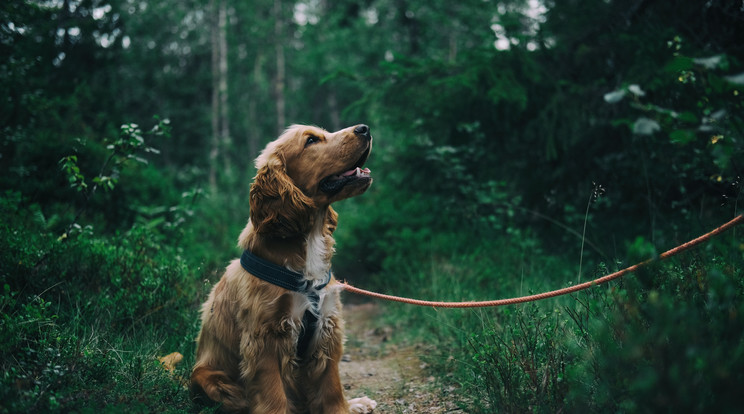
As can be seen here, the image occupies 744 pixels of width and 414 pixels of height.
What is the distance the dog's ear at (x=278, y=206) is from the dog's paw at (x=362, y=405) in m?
1.19

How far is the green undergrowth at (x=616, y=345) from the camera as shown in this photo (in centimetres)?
155

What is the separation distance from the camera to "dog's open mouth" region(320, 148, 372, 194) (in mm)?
3054

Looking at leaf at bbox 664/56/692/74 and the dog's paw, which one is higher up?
leaf at bbox 664/56/692/74

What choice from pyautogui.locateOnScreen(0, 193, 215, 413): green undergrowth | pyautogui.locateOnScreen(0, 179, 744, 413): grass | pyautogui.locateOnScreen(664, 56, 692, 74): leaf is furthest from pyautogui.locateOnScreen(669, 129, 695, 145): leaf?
pyautogui.locateOnScreen(0, 193, 215, 413): green undergrowth

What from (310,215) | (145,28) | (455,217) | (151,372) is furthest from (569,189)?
(145,28)

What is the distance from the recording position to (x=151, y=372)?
2924mm

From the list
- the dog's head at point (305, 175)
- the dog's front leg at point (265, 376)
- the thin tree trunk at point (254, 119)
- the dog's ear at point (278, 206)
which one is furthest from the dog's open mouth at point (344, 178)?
the thin tree trunk at point (254, 119)

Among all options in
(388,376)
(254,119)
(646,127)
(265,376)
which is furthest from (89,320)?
(254,119)

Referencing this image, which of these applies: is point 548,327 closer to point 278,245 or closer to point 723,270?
point 723,270

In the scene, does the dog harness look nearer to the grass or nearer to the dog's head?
the dog's head

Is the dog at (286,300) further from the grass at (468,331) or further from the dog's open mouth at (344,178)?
the grass at (468,331)

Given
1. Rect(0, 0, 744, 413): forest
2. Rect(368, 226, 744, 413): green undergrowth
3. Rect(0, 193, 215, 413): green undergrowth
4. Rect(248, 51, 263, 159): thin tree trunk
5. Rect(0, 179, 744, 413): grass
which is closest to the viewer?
Rect(368, 226, 744, 413): green undergrowth

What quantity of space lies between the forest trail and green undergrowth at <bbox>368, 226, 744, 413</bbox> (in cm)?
12

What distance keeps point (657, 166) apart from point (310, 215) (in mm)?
3879
